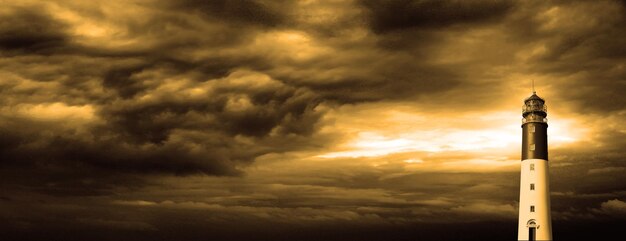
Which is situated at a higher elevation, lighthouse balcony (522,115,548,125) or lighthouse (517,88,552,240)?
lighthouse balcony (522,115,548,125)

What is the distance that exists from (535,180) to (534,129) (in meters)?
8.08

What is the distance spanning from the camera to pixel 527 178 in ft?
358

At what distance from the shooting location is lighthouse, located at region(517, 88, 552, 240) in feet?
352

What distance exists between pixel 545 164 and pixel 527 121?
7.36m

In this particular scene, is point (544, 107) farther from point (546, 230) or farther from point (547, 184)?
point (546, 230)

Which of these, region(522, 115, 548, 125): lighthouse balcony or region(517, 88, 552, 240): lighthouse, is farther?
region(522, 115, 548, 125): lighthouse balcony

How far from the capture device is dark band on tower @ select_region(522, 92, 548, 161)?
110 metres

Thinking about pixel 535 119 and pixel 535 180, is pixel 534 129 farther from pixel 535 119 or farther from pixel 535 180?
pixel 535 180

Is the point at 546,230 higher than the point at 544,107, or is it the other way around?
the point at 544,107

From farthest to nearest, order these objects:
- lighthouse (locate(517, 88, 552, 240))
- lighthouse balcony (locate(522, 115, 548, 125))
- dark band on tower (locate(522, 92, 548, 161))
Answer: lighthouse balcony (locate(522, 115, 548, 125)) → dark band on tower (locate(522, 92, 548, 161)) → lighthouse (locate(517, 88, 552, 240))

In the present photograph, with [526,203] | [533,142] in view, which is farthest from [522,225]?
[533,142]

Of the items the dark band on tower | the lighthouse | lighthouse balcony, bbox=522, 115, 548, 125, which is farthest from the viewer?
lighthouse balcony, bbox=522, 115, 548, 125

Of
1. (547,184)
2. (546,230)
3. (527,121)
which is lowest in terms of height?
(546,230)

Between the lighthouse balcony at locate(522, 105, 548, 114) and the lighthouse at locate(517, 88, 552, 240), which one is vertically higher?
the lighthouse balcony at locate(522, 105, 548, 114)
